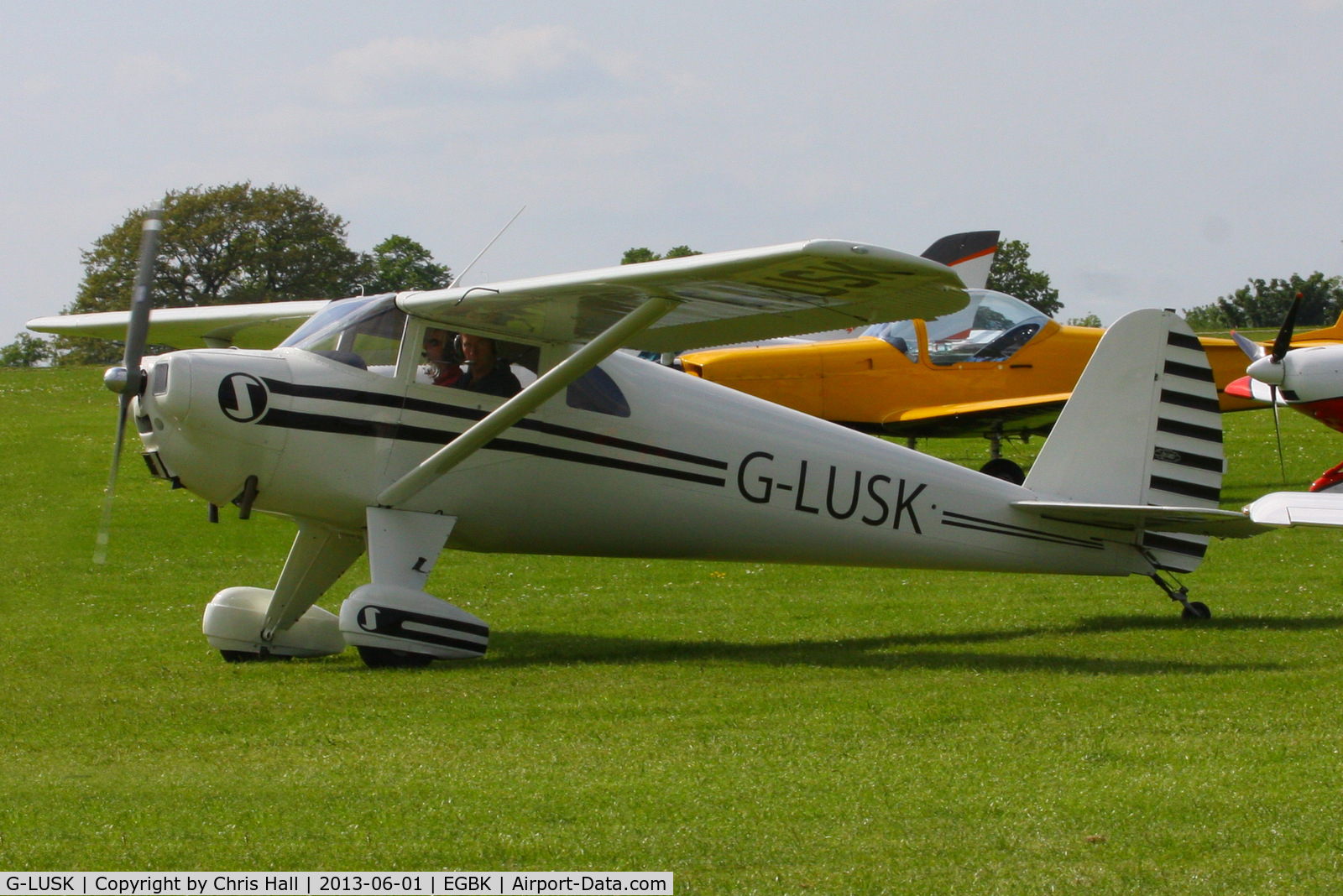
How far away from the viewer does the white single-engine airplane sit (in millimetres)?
8602

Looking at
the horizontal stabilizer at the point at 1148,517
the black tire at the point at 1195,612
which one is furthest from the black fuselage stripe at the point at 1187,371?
the black tire at the point at 1195,612

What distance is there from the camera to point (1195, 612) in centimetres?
1053

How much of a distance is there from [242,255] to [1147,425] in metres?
58.3

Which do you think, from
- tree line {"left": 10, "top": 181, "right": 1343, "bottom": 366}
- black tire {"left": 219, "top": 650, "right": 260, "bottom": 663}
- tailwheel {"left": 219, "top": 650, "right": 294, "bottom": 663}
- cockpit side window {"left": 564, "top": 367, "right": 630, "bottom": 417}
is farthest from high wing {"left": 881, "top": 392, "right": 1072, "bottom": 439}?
tree line {"left": 10, "top": 181, "right": 1343, "bottom": 366}

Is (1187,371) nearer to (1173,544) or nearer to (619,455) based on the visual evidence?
(1173,544)

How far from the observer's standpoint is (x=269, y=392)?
8805mm

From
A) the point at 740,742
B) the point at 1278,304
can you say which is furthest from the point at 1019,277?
the point at 740,742

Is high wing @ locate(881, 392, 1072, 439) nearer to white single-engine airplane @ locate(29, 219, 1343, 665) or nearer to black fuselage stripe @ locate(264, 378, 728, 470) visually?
white single-engine airplane @ locate(29, 219, 1343, 665)

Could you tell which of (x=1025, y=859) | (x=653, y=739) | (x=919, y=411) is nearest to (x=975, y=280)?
(x=919, y=411)

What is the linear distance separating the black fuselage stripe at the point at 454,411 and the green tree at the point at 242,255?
53765 mm

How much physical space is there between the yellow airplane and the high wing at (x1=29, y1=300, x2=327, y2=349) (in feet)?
23.5

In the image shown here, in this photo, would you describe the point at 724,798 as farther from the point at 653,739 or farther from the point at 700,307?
the point at 700,307

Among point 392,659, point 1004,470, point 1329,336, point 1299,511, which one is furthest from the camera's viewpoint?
point 1329,336

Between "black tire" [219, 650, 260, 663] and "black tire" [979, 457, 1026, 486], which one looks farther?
"black tire" [979, 457, 1026, 486]
